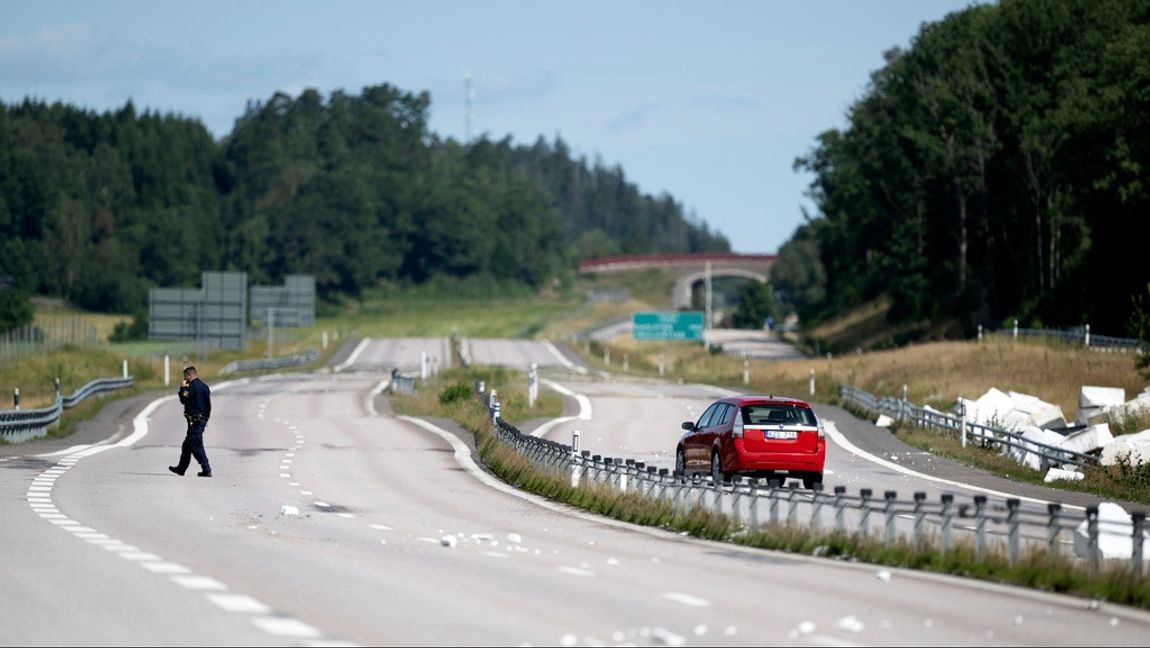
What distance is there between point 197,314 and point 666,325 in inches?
1297

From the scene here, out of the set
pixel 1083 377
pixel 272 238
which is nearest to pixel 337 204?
pixel 272 238

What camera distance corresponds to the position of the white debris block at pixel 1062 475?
32781mm

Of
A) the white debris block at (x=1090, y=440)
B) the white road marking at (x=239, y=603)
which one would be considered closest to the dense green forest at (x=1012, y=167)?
the white debris block at (x=1090, y=440)

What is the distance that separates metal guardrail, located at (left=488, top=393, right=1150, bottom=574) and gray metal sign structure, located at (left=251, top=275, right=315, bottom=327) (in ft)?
282

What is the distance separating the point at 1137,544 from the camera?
49.3ft

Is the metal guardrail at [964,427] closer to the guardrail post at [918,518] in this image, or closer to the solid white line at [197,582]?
the guardrail post at [918,518]

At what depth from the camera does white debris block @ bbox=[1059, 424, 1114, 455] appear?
35.9 m

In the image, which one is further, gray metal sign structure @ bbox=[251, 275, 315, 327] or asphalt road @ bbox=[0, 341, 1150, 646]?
gray metal sign structure @ bbox=[251, 275, 315, 327]

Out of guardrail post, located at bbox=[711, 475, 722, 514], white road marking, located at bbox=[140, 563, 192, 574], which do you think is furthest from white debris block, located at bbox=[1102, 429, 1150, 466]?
white road marking, located at bbox=[140, 563, 192, 574]

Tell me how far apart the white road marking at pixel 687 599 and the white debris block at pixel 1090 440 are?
23013 mm

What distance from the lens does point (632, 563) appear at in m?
17.2

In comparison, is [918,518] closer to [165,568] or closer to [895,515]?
[895,515]

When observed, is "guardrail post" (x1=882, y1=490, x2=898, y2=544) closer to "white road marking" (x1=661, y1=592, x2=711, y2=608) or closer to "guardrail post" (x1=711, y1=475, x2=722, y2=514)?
"guardrail post" (x1=711, y1=475, x2=722, y2=514)

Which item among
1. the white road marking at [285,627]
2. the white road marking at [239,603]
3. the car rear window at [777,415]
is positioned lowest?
the white road marking at [239,603]
